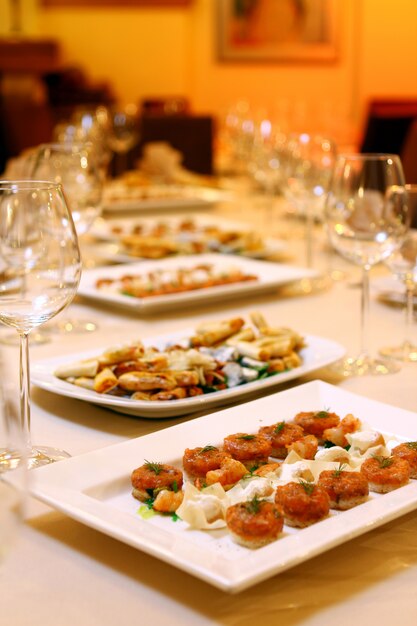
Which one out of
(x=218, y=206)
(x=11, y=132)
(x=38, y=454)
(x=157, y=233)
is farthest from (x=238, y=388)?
(x=11, y=132)

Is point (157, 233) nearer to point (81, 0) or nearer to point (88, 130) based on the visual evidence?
point (88, 130)

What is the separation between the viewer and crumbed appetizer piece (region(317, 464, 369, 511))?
0.83 metres

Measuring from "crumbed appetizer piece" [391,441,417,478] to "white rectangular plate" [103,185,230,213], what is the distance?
2.05 meters

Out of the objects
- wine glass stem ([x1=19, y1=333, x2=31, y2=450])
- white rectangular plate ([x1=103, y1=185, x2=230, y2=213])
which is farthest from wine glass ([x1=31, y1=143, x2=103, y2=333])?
white rectangular plate ([x1=103, y1=185, x2=230, y2=213])

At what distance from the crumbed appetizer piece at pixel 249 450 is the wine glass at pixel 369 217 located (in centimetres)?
45

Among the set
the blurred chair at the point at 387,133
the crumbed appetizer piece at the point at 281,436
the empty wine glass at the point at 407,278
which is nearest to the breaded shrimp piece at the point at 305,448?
the crumbed appetizer piece at the point at 281,436

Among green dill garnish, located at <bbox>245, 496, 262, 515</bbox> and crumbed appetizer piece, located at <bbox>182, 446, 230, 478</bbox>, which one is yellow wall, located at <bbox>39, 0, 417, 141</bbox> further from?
green dill garnish, located at <bbox>245, 496, 262, 515</bbox>

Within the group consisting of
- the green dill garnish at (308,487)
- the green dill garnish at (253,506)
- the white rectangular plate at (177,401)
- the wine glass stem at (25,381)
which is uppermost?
the wine glass stem at (25,381)

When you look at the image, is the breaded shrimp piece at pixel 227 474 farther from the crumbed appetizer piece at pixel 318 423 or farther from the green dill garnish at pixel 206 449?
the crumbed appetizer piece at pixel 318 423

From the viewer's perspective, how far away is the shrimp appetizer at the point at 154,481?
2.83ft

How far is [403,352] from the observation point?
1416 mm

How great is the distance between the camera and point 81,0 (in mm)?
9602

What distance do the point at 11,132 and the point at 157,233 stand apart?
8.87 ft

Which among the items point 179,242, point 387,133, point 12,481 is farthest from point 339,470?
point 387,133
